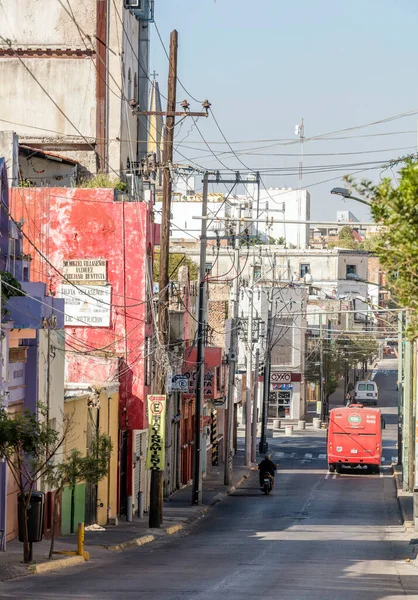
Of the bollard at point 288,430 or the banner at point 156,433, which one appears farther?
the bollard at point 288,430

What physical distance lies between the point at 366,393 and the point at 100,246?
6779cm

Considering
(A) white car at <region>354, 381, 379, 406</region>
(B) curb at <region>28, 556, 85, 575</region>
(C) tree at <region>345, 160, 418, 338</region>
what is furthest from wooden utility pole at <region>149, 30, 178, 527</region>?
(A) white car at <region>354, 381, 379, 406</region>

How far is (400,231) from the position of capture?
557 inches

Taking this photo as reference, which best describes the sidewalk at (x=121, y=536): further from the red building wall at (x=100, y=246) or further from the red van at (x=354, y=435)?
the red van at (x=354, y=435)

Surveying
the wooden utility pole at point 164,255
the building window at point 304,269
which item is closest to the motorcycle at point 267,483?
the wooden utility pole at point 164,255

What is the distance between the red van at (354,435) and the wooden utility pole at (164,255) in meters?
26.0

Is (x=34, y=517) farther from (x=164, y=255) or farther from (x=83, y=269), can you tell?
(x=83, y=269)

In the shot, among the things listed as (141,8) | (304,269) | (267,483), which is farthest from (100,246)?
(304,269)

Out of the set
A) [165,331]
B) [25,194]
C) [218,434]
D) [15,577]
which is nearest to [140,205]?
[25,194]

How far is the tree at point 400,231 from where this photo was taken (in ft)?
45.5

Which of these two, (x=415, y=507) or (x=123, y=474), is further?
(x=123, y=474)

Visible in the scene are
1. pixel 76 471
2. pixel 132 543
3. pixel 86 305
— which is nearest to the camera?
pixel 76 471

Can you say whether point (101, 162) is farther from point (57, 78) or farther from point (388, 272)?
point (388, 272)

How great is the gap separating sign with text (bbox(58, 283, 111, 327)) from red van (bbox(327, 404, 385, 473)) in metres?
23.0
